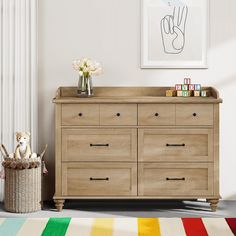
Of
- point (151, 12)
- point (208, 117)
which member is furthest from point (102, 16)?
point (208, 117)

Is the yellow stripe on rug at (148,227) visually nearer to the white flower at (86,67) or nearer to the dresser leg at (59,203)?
the dresser leg at (59,203)

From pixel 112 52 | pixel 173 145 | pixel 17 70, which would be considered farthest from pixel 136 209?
pixel 17 70

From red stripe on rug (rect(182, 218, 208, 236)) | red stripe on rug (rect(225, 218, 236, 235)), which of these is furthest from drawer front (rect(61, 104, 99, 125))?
red stripe on rug (rect(225, 218, 236, 235))

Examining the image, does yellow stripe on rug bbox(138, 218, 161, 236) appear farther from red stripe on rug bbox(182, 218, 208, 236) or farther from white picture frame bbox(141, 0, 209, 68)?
white picture frame bbox(141, 0, 209, 68)

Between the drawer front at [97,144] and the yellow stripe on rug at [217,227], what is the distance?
715mm

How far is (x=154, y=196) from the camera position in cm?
499

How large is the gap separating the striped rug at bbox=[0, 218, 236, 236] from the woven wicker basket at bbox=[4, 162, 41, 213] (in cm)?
24

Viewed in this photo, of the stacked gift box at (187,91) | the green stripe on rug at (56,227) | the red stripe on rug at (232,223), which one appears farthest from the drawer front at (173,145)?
the green stripe on rug at (56,227)

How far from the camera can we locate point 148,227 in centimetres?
450

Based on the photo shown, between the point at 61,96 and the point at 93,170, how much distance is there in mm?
695

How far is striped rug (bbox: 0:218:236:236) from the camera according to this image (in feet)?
14.3

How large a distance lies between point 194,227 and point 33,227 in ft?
3.42

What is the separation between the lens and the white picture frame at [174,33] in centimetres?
535

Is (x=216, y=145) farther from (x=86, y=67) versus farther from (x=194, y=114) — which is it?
(x=86, y=67)
